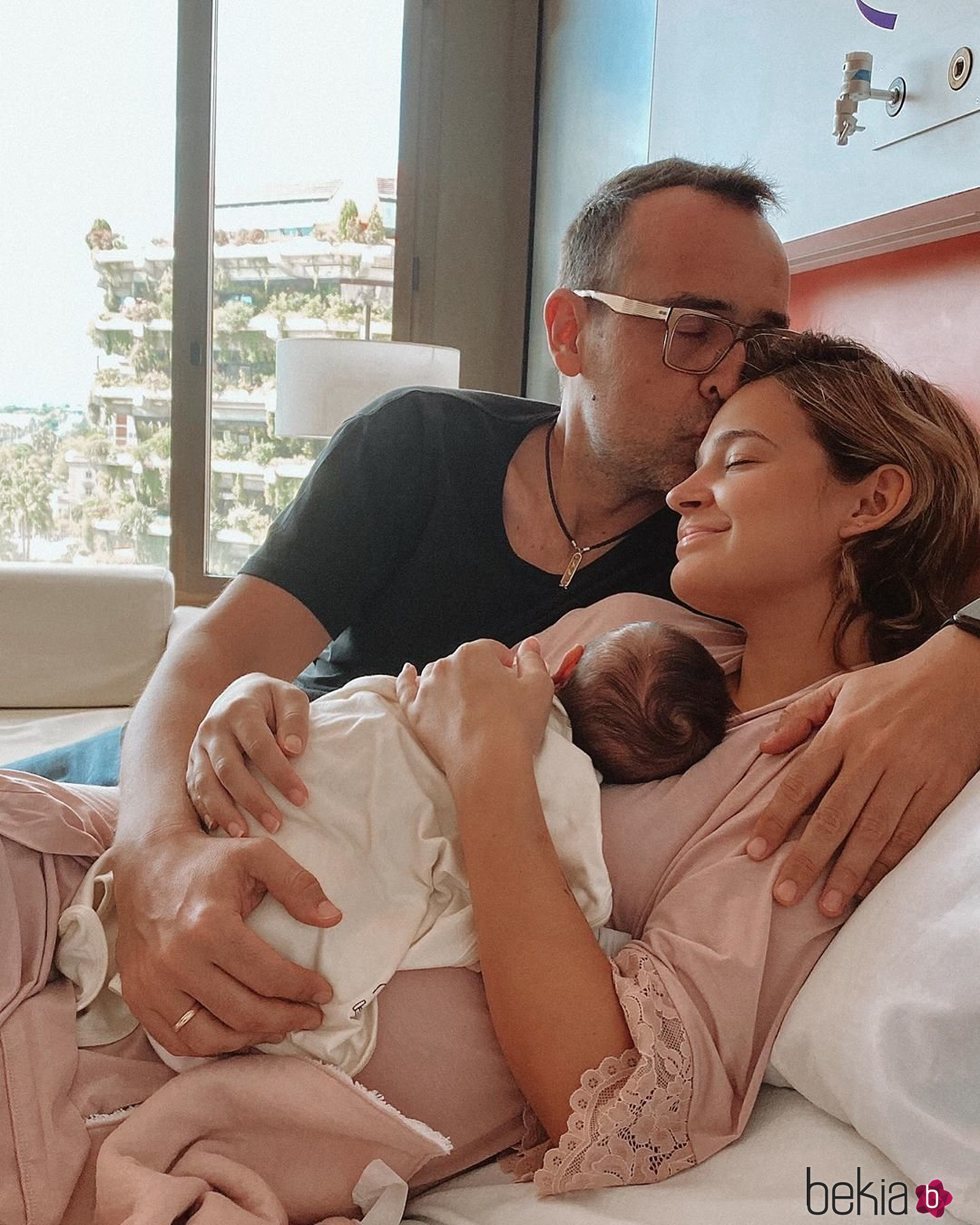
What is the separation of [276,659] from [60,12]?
388 centimetres

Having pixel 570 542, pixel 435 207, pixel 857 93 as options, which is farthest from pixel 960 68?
pixel 435 207

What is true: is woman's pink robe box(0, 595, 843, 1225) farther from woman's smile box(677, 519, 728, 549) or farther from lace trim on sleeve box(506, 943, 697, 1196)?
woman's smile box(677, 519, 728, 549)

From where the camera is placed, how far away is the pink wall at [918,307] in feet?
4.67

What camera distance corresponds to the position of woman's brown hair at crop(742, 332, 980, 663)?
1.19 meters

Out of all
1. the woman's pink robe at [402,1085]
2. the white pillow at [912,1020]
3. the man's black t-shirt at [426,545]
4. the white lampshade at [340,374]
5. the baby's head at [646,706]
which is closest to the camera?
the white pillow at [912,1020]

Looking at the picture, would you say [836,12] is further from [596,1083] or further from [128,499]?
[128,499]

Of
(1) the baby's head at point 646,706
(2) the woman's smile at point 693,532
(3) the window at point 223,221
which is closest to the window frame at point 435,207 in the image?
(3) the window at point 223,221

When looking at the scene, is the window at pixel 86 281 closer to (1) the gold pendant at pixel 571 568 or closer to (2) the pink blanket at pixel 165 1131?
(1) the gold pendant at pixel 571 568

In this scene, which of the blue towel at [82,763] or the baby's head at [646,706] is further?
the blue towel at [82,763]

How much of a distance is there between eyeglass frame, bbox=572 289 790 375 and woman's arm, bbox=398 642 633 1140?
2.41 feet

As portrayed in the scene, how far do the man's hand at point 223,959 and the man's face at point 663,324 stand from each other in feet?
3.14

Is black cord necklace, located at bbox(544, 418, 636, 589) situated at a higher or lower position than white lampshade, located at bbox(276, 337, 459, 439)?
lower

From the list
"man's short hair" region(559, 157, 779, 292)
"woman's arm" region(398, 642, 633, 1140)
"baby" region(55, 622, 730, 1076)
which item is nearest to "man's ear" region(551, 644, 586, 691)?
"baby" region(55, 622, 730, 1076)

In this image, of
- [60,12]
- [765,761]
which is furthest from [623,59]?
[765,761]
